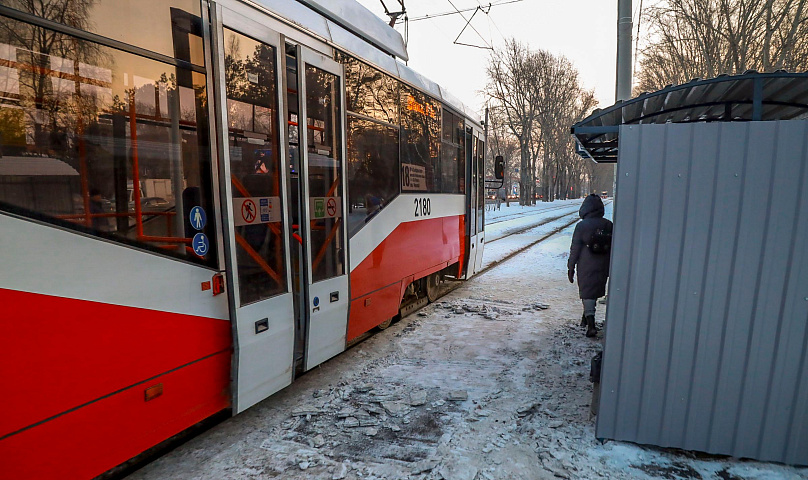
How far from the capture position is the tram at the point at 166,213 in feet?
6.88

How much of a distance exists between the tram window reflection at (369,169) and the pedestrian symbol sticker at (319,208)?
399 mm

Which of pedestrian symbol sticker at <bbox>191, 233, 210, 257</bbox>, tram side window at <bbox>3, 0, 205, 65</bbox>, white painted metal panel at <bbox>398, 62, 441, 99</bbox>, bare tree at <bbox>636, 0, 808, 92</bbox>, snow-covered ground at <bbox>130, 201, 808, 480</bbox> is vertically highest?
bare tree at <bbox>636, 0, 808, 92</bbox>

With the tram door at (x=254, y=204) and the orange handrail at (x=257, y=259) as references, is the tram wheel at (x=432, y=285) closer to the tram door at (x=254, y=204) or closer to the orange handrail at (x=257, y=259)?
the tram door at (x=254, y=204)

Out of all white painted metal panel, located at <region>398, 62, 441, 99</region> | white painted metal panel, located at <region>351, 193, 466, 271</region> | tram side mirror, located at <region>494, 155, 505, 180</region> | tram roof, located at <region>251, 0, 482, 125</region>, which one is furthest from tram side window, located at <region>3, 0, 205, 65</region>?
tram side mirror, located at <region>494, 155, 505, 180</region>

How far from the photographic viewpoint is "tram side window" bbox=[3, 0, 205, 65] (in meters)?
2.24

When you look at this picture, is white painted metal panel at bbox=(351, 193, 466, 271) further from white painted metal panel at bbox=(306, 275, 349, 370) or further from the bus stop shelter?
the bus stop shelter

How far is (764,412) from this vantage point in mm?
2975

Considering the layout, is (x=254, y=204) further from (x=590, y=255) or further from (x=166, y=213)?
(x=590, y=255)

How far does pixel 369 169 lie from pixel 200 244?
2.29 metres

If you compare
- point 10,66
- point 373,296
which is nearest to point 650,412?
point 373,296

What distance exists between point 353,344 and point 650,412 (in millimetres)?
3296

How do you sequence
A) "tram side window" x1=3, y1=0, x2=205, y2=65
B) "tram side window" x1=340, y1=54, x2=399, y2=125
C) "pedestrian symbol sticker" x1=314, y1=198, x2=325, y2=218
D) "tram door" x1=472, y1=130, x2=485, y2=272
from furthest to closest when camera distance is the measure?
1. "tram door" x1=472, y1=130, x2=485, y2=272
2. "tram side window" x1=340, y1=54, x2=399, y2=125
3. "pedestrian symbol sticker" x1=314, y1=198, x2=325, y2=218
4. "tram side window" x1=3, y1=0, x2=205, y2=65

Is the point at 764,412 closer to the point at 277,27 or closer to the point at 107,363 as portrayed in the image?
the point at 107,363

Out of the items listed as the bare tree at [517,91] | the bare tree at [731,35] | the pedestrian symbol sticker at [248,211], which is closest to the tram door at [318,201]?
the pedestrian symbol sticker at [248,211]
